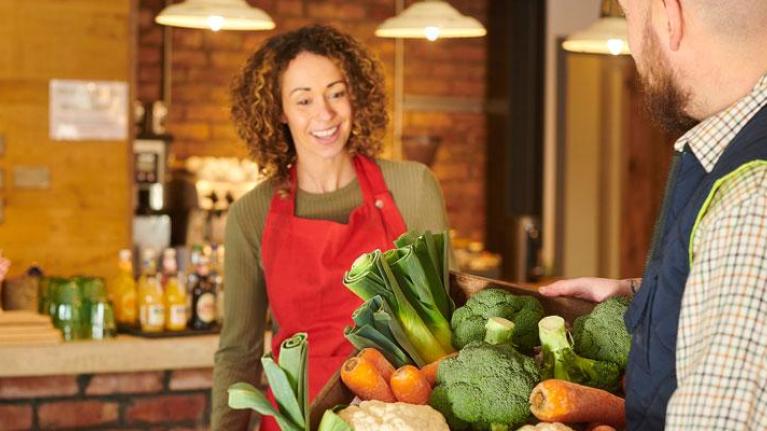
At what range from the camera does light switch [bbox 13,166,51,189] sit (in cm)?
571

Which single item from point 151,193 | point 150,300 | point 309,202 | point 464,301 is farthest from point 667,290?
point 151,193

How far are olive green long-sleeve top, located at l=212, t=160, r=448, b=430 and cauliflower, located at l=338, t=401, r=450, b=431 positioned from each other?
151cm

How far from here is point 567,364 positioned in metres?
1.85

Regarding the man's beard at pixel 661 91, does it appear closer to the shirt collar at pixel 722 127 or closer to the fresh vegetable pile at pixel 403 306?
the shirt collar at pixel 722 127

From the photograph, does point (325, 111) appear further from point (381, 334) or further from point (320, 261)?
point (381, 334)

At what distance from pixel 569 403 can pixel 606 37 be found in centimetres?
322

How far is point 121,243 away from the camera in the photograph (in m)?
5.88

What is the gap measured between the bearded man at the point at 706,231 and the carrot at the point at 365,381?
0.39m

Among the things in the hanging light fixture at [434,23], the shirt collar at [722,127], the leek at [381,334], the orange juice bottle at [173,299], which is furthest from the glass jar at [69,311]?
the shirt collar at [722,127]

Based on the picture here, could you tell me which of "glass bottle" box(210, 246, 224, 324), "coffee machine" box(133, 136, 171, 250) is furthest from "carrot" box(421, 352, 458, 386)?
"coffee machine" box(133, 136, 171, 250)

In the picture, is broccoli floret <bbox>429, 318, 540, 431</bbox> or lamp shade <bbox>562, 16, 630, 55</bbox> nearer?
broccoli floret <bbox>429, 318, 540, 431</bbox>

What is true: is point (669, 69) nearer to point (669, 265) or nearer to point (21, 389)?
point (669, 265)

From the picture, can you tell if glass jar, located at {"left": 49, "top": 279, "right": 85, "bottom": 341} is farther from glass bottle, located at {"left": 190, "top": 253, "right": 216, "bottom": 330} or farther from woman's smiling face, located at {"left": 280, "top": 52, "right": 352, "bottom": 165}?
woman's smiling face, located at {"left": 280, "top": 52, "right": 352, "bottom": 165}

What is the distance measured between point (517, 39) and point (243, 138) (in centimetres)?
529
